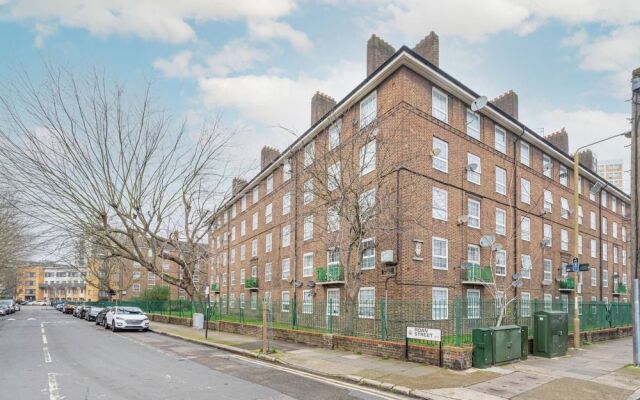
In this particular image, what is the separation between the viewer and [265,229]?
36969 mm

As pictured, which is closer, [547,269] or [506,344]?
[506,344]

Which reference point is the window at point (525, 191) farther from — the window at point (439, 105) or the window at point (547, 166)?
the window at point (439, 105)

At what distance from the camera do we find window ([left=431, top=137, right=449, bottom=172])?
70.9 ft

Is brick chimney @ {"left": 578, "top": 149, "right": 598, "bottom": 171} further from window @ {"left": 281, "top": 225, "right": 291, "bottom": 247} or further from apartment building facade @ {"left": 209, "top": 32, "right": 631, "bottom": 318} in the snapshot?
window @ {"left": 281, "top": 225, "right": 291, "bottom": 247}

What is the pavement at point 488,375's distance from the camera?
9094mm

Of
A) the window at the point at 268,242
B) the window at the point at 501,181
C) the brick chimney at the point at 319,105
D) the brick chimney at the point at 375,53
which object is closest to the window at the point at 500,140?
the window at the point at 501,181

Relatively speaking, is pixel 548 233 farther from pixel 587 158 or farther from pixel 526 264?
pixel 587 158

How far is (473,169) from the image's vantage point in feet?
76.0

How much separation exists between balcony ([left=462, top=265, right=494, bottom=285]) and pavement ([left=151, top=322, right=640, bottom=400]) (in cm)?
714

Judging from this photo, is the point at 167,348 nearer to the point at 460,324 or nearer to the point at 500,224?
the point at 460,324

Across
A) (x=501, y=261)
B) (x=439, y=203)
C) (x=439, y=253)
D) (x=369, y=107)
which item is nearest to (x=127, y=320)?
(x=439, y=253)

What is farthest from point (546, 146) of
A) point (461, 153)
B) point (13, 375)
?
point (13, 375)

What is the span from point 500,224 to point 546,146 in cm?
748

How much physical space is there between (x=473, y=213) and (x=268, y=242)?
17.3m
